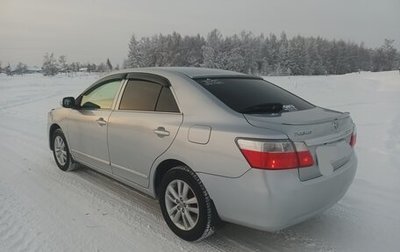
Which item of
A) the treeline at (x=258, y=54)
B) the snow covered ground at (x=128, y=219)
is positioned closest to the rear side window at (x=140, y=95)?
the snow covered ground at (x=128, y=219)

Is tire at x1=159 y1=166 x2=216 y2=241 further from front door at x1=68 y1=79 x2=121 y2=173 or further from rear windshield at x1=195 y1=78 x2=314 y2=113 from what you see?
front door at x1=68 y1=79 x2=121 y2=173

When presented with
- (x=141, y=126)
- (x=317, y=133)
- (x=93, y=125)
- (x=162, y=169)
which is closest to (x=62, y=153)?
(x=93, y=125)

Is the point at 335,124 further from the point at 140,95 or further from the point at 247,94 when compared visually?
the point at 140,95

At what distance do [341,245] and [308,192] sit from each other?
810mm

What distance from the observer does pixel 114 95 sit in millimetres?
4629

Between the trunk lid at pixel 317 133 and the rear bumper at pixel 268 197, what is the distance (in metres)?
0.11

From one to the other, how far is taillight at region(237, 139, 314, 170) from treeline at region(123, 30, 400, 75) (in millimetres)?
76099

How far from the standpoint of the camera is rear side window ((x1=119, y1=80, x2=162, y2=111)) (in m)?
4.05

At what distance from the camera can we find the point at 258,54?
96750 mm

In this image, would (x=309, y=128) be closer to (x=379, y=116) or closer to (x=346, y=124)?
(x=346, y=124)

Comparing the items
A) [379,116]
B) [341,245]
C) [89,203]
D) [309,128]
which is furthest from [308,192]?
[379,116]

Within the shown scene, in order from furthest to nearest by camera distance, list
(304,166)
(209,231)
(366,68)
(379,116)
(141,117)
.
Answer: (366,68)
(379,116)
(141,117)
(209,231)
(304,166)

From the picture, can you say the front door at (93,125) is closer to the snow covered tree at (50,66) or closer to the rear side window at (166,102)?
the rear side window at (166,102)

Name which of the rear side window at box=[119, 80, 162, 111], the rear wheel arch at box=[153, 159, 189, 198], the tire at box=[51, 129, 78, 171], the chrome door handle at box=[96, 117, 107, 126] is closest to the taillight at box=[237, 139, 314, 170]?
the rear wheel arch at box=[153, 159, 189, 198]
